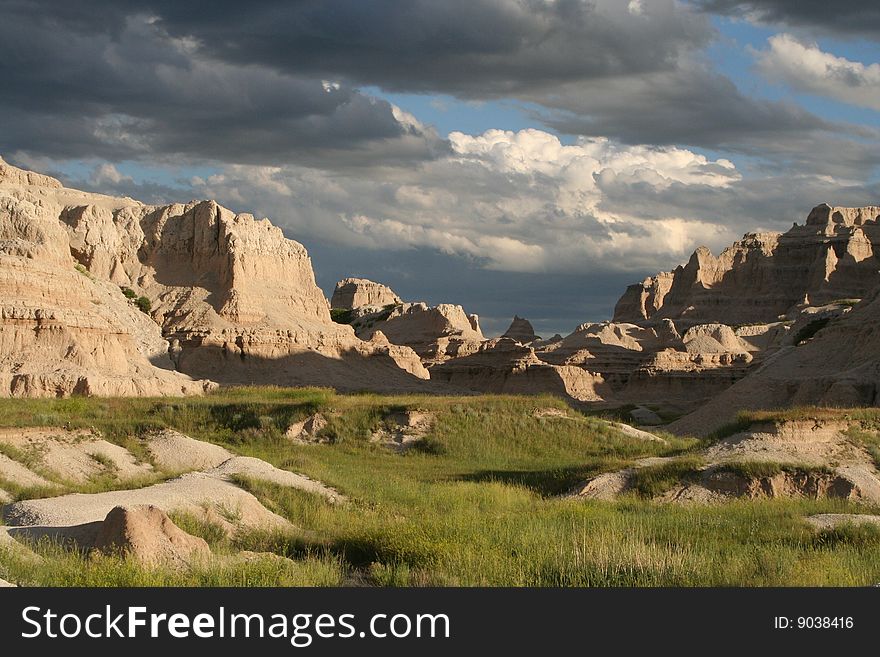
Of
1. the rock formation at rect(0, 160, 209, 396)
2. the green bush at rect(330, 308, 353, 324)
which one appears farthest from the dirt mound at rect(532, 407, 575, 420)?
the green bush at rect(330, 308, 353, 324)

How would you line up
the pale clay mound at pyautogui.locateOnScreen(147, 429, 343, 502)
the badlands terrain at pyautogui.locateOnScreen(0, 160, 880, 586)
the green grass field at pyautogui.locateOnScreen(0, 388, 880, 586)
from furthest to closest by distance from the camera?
the pale clay mound at pyautogui.locateOnScreen(147, 429, 343, 502) → the badlands terrain at pyautogui.locateOnScreen(0, 160, 880, 586) → the green grass field at pyautogui.locateOnScreen(0, 388, 880, 586)

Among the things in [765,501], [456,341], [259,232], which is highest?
[259,232]

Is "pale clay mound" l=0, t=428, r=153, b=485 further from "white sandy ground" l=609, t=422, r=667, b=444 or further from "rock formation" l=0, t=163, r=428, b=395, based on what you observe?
"white sandy ground" l=609, t=422, r=667, b=444

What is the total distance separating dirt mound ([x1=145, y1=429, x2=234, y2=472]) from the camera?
3242cm

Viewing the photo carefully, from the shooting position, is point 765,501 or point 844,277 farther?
point 844,277

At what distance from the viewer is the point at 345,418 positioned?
4431 centimetres

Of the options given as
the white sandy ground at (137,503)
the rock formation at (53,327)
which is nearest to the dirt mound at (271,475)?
the white sandy ground at (137,503)

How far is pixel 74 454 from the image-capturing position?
30578 millimetres

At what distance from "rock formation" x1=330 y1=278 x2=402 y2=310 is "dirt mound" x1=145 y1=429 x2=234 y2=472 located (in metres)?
128

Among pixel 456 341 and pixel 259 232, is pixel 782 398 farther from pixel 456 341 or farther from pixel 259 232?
pixel 456 341

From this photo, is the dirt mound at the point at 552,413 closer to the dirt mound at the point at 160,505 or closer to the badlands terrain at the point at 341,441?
the badlands terrain at the point at 341,441
